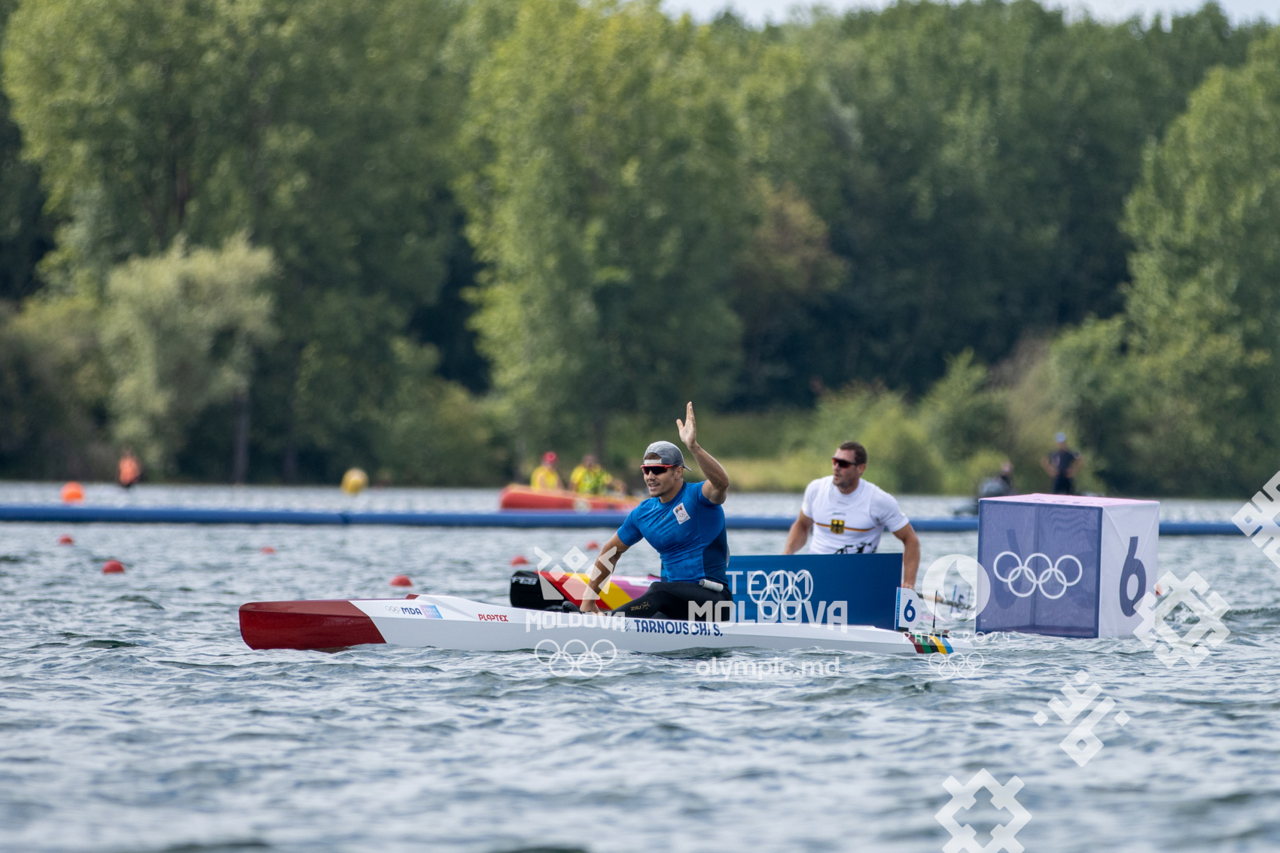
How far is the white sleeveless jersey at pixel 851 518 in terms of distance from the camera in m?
10.6

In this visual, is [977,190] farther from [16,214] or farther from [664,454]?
[664,454]

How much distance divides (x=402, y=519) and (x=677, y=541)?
46.0 ft

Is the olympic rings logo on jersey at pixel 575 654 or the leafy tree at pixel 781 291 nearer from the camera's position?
the olympic rings logo on jersey at pixel 575 654

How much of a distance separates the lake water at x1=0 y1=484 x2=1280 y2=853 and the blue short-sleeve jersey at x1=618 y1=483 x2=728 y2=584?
2.11ft

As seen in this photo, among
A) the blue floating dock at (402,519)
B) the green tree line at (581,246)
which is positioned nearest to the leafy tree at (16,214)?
the green tree line at (581,246)

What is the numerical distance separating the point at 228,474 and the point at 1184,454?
91.5 feet

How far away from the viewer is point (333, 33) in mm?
41062

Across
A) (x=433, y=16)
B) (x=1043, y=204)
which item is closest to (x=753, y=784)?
(x=433, y=16)

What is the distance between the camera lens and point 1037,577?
417 inches

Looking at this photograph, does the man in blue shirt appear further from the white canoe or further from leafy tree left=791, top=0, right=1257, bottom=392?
leafy tree left=791, top=0, right=1257, bottom=392

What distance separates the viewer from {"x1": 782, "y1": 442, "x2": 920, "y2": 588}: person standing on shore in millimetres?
10414

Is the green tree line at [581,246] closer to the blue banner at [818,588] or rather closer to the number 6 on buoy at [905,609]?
the blue banner at [818,588]

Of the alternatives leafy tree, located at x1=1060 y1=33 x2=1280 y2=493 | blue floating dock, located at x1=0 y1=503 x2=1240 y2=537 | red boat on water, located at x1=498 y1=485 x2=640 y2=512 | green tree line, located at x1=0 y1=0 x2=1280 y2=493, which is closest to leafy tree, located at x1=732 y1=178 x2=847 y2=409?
green tree line, located at x1=0 y1=0 x2=1280 y2=493

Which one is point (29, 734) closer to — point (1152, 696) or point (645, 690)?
point (645, 690)
